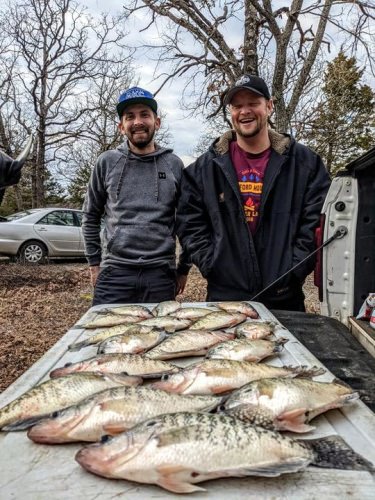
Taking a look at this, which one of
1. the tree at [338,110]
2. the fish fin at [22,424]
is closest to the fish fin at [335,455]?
the fish fin at [22,424]

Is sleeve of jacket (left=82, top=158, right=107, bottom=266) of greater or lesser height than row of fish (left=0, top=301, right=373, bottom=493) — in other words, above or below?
above

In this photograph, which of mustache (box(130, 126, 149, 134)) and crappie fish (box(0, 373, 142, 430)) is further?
mustache (box(130, 126, 149, 134))

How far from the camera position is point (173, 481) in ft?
4.09

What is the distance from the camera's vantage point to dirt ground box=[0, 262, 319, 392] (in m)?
6.41

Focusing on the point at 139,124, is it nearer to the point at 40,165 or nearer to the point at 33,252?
the point at 33,252

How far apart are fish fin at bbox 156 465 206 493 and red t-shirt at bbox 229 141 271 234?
8.38 ft

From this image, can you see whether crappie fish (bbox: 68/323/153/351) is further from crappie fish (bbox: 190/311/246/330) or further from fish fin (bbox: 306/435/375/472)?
fish fin (bbox: 306/435/375/472)

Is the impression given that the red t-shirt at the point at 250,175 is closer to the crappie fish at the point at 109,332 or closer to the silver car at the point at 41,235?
the crappie fish at the point at 109,332

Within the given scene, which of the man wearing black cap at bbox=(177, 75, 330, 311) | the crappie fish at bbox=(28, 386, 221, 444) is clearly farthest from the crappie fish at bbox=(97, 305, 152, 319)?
the crappie fish at bbox=(28, 386, 221, 444)

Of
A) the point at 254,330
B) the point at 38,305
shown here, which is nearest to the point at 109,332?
the point at 254,330

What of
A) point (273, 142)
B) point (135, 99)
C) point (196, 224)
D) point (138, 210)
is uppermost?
point (135, 99)

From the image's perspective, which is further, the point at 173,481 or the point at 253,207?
the point at 253,207

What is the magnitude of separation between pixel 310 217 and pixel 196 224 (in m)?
0.89

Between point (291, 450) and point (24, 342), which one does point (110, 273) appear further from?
point (24, 342)
